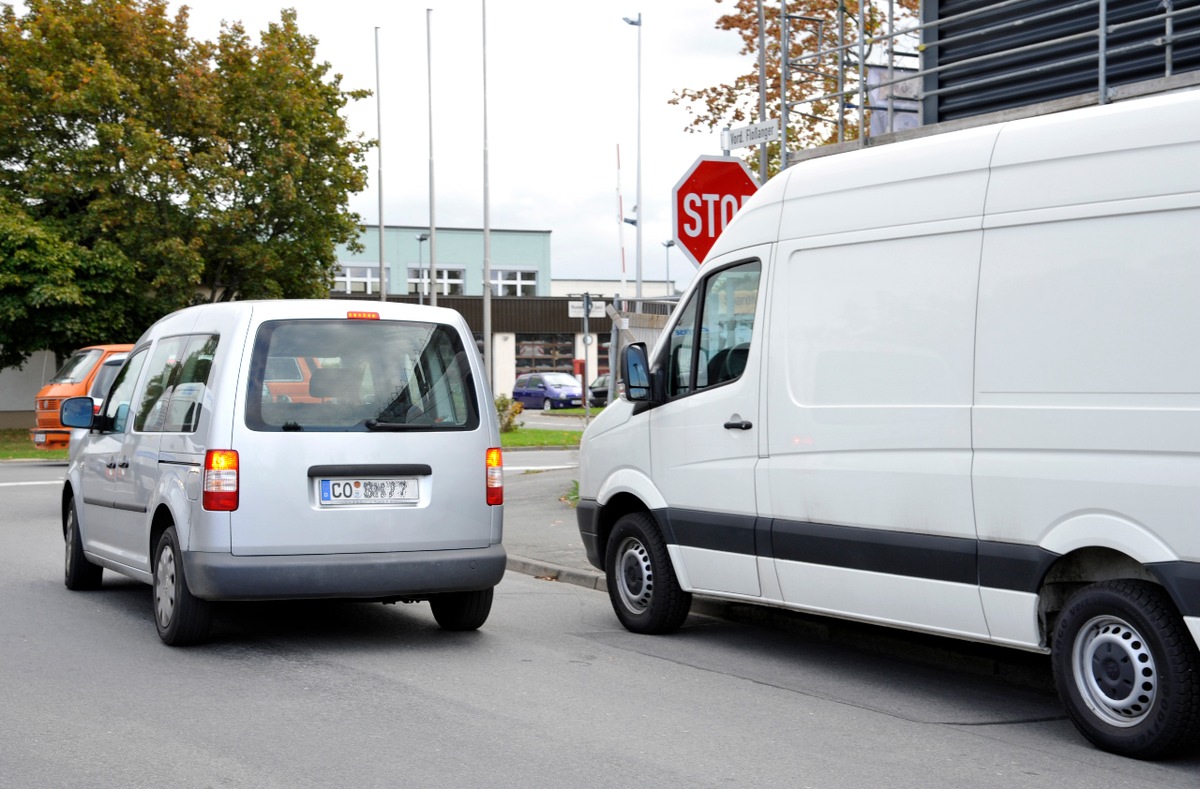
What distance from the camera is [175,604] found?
7.69 m

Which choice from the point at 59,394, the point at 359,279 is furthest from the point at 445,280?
the point at 59,394

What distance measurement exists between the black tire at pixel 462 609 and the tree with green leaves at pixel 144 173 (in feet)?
82.2

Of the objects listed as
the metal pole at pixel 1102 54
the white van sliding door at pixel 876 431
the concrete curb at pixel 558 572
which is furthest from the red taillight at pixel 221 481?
the metal pole at pixel 1102 54

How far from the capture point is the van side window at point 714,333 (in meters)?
7.75

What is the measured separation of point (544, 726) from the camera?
19.7ft

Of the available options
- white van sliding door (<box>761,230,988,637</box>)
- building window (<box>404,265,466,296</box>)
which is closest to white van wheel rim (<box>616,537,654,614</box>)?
white van sliding door (<box>761,230,988,637</box>)

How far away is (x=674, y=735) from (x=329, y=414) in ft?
9.16

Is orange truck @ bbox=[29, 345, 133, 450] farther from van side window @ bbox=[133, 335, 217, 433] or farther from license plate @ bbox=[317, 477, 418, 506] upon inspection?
license plate @ bbox=[317, 477, 418, 506]

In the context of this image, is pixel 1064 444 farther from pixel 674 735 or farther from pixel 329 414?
pixel 329 414

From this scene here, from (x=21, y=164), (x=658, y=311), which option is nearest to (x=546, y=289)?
(x=21, y=164)

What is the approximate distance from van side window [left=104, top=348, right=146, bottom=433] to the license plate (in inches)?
85.0

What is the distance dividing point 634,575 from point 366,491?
1.82 metres

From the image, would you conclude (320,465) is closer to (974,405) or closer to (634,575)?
(634,575)

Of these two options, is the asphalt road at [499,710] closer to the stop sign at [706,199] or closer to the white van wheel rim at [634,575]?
the white van wheel rim at [634,575]
